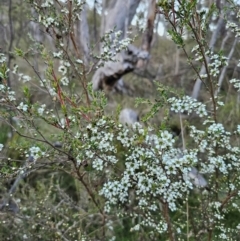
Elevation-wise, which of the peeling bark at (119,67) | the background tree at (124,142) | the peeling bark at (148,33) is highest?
the peeling bark at (148,33)

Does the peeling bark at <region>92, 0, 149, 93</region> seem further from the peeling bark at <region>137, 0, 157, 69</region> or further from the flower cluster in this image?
the flower cluster

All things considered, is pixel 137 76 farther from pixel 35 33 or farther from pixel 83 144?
pixel 83 144

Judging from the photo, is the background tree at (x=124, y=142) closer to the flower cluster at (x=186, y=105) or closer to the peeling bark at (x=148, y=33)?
the flower cluster at (x=186, y=105)

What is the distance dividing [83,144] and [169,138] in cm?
40

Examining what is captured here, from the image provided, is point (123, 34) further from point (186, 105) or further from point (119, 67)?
point (186, 105)

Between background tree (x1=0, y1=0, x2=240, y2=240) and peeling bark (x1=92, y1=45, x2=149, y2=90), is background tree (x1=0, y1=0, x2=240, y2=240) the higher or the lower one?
the lower one

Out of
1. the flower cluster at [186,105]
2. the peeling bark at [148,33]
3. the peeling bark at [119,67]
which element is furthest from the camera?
the peeling bark at [119,67]

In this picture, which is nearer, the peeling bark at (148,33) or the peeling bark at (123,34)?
the peeling bark at (148,33)

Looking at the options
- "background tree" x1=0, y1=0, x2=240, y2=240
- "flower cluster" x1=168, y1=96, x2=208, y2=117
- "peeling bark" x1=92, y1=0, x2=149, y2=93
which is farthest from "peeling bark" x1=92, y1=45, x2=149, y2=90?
"flower cluster" x1=168, y1=96, x2=208, y2=117

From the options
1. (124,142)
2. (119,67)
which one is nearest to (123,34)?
(119,67)

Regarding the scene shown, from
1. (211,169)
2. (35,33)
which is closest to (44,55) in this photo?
(211,169)

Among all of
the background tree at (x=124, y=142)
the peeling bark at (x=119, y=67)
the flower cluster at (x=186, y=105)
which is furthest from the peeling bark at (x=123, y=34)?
the flower cluster at (x=186, y=105)

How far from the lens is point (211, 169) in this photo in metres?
1.88

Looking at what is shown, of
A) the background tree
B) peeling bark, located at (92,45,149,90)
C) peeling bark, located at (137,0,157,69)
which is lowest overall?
the background tree
